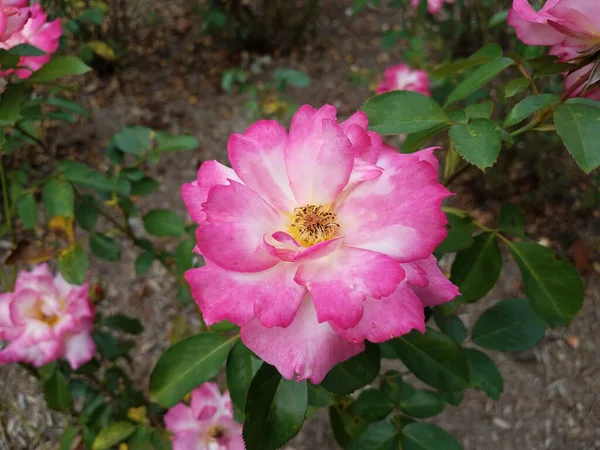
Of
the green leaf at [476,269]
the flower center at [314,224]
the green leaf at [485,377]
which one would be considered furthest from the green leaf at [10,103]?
the green leaf at [485,377]

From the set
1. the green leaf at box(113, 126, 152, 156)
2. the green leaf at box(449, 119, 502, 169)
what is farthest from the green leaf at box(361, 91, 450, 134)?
the green leaf at box(113, 126, 152, 156)

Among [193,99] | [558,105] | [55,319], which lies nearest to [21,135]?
[55,319]

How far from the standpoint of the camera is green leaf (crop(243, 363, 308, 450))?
64 cm

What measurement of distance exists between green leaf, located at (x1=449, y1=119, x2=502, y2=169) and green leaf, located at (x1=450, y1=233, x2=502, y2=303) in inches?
9.5

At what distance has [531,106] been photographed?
66cm

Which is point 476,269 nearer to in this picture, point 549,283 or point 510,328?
point 549,283

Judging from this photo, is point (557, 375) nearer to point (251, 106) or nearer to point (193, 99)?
point (251, 106)

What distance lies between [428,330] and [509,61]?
0.41 meters

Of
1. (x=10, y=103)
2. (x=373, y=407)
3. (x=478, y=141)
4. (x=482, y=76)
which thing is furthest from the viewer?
(x=373, y=407)

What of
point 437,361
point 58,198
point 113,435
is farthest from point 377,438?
point 58,198

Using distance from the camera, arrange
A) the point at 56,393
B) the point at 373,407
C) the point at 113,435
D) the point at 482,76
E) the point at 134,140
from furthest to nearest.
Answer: the point at 134,140
the point at 56,393
the point at 113,435
the point at 373,407
the point at 482,76

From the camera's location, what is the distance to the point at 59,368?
4.24 ft

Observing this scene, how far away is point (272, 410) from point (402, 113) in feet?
1.41

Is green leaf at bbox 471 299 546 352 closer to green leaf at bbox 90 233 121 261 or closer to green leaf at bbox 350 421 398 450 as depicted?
green leaf at bbox 350 421 398 450
